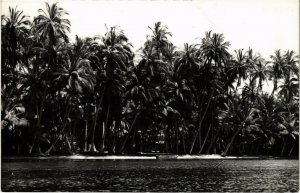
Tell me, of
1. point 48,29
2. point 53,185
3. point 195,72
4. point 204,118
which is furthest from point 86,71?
point 53,185

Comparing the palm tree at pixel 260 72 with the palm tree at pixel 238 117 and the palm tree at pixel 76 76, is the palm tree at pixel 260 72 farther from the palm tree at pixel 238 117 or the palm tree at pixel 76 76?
the palm tree at pixel 76 76

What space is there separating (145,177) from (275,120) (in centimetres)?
3966

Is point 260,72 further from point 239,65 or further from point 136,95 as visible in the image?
point 136,95

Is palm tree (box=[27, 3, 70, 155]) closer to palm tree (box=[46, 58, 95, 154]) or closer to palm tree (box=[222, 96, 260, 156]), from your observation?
palm tree (box=[46, 58, 95, 154])

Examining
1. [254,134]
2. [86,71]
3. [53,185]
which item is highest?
[86,71]

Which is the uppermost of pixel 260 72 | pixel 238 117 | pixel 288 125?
pixel 260 72

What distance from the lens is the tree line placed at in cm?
4900

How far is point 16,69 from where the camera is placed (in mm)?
50969

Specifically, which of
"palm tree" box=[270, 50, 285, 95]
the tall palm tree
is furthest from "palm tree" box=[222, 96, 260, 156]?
the tall palm tree

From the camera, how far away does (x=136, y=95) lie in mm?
56594

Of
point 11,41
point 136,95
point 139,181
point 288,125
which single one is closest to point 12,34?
point 11,41

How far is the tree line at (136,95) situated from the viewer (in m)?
49.0

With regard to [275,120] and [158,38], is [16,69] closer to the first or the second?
[158,38]

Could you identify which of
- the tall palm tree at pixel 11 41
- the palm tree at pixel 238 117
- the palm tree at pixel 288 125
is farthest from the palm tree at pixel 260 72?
the tall palm tree at pixel 11 41
